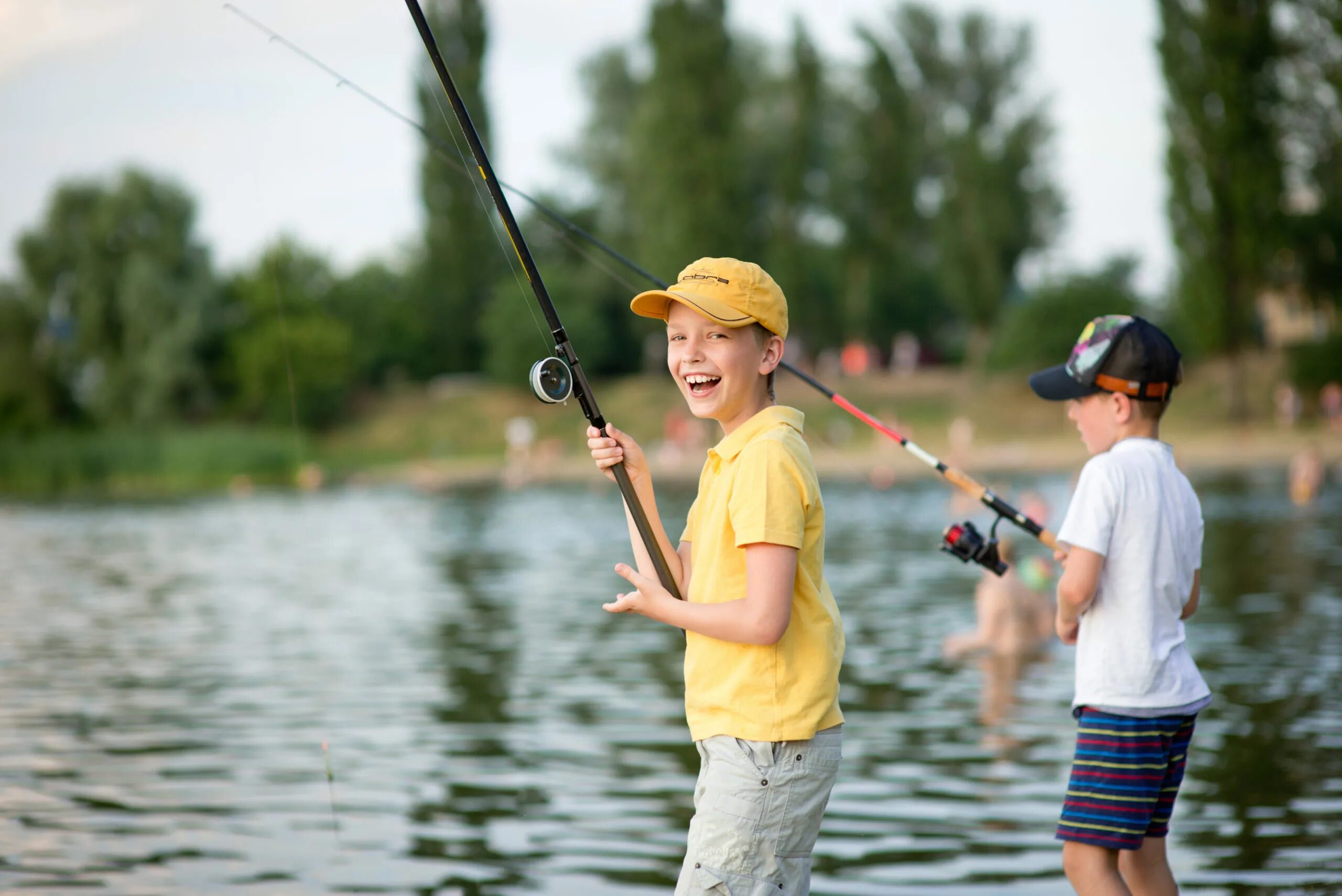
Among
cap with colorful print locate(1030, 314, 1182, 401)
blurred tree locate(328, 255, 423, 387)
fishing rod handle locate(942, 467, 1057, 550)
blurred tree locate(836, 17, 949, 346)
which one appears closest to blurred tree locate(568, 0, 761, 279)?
blurred tree locate(836, 17, 949, 346)

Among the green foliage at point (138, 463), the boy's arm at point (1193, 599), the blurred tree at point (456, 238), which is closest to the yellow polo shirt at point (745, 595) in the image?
the boy's arm at point (1193, 599)

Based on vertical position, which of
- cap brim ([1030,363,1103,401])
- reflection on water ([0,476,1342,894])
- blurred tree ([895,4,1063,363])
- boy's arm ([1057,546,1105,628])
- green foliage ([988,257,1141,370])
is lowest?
reflection on water ([0,476,1342,894])

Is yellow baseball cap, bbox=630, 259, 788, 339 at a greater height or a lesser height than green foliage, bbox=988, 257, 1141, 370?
lesser

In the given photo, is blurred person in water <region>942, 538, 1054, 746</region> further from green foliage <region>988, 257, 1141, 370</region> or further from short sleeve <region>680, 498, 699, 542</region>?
green foliage <region>988, 257, 1141, 370</region>

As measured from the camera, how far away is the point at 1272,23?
38.3 m

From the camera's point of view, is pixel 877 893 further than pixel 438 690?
No

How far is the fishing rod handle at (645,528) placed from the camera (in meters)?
3.16

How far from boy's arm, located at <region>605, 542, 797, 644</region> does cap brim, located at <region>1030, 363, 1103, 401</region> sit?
1.08 m

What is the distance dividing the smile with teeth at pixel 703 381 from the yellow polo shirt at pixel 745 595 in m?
0.11

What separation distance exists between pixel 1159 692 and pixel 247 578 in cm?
1537

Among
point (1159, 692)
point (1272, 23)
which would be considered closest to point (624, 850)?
point (1159, 692)

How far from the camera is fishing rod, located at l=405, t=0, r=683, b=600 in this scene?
318 cm

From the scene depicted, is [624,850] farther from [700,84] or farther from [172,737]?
[700,84]

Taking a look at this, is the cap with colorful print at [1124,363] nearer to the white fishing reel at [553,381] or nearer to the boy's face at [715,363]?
the boy's face at [715,363]
